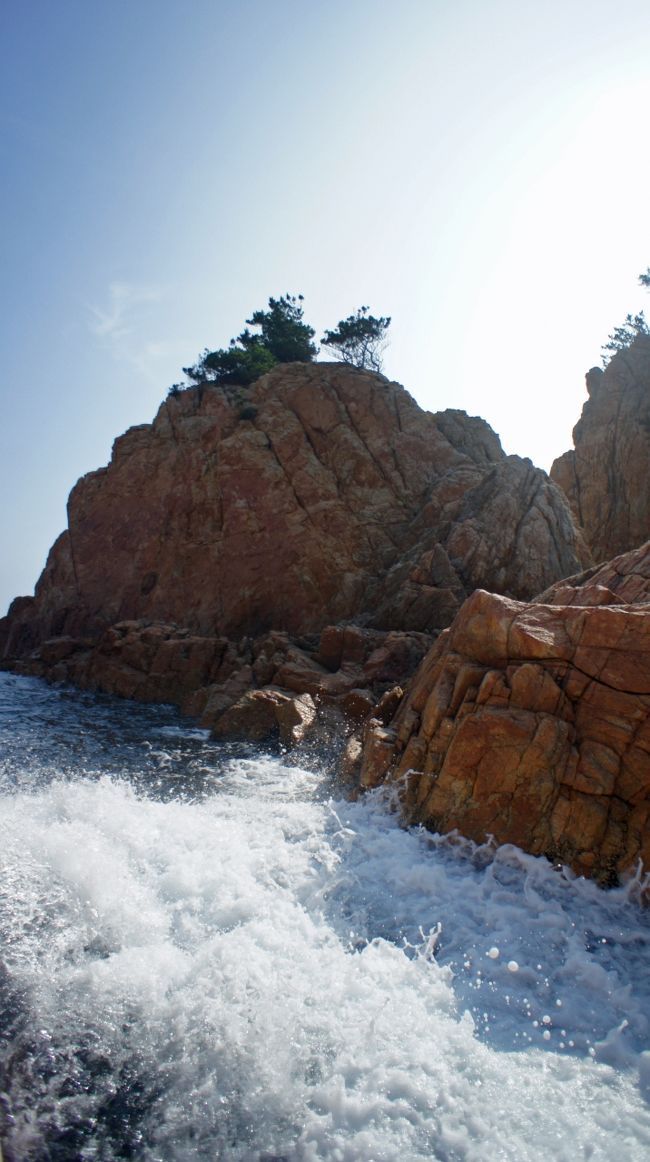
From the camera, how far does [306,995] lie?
656 centimetres

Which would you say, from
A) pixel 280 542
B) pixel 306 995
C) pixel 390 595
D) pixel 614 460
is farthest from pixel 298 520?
pixel 306 995

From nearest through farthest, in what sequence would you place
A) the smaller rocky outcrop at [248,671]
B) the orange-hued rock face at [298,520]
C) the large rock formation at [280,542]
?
the smaller rocky outcrop at [248,671], the large rock formation at [280,542], the orange-hued rock face at [298,520]

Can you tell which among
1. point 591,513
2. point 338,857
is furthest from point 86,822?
point 591,513

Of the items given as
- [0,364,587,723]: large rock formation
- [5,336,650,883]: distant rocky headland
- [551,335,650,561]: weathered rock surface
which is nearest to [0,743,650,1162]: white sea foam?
[5,336,650,883]: distant rocky headland

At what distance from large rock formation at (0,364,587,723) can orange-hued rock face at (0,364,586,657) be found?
9cm

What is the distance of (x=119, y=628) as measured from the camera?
97.7 ft

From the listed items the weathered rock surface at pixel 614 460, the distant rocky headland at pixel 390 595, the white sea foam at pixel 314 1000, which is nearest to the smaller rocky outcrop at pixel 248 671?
the distant rocky headland at pixel 390 595

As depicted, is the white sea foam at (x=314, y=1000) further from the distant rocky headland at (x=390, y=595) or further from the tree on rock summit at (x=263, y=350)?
the tree on rock summit at (x=263, y=350)

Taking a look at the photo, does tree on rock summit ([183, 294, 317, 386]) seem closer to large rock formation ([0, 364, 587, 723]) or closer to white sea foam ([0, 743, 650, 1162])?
large rock formation ([0, 364, 587, 723])

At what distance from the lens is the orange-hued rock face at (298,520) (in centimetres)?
2672

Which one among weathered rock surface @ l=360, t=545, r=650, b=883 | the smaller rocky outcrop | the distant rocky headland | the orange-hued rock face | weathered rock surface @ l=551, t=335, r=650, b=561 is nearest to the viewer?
weathered rock surface @ l=360, t=545, r=650, b=883

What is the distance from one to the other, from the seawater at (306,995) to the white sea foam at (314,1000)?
0.02 meters

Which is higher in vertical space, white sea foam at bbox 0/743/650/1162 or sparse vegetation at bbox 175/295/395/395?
sparse vegetation at bbox 175/295/395/395

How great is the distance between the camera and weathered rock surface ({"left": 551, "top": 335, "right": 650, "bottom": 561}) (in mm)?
34562
